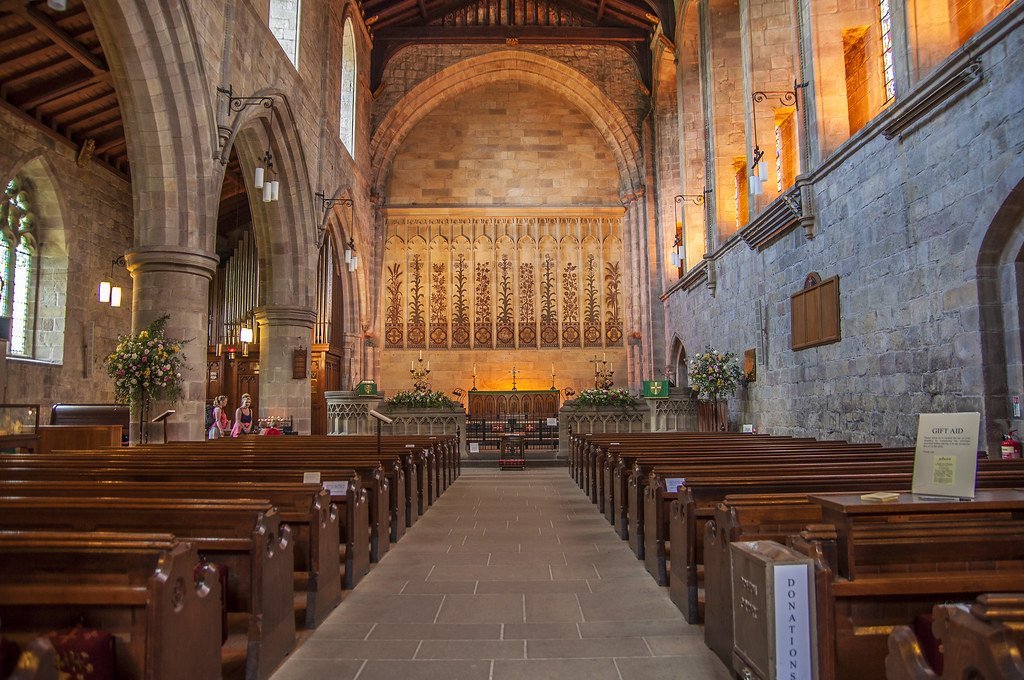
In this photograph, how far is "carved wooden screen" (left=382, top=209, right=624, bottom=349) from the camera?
19.5 m

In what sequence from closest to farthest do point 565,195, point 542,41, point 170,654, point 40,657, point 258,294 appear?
point 40,657 < point 170,654 < point 258,294 < point 542,41 < point 565,195

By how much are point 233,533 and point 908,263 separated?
6089 mm

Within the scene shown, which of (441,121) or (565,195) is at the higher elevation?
(441,121)

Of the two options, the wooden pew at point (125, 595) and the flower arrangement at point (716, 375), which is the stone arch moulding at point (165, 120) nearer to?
the wooden pew at point (125, 595)

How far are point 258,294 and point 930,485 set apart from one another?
1649 centimetres

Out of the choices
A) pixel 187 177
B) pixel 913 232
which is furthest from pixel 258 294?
pixel 913 232

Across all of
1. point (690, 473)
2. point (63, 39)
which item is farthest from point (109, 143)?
point (690, 473)

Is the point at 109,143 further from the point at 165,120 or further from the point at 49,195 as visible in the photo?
the point at 165,120

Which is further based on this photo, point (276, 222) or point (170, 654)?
point (276, 222)

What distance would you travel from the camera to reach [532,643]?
312 cm

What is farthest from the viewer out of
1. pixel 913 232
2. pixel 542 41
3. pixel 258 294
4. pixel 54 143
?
pixel 542 41

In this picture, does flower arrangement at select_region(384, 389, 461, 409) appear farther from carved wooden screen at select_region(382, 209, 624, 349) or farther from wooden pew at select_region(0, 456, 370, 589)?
wooden pew at select_region(0, 456, 370, 589)

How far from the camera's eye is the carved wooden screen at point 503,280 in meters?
19.5

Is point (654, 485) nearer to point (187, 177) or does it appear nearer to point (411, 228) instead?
point (187, 177)
